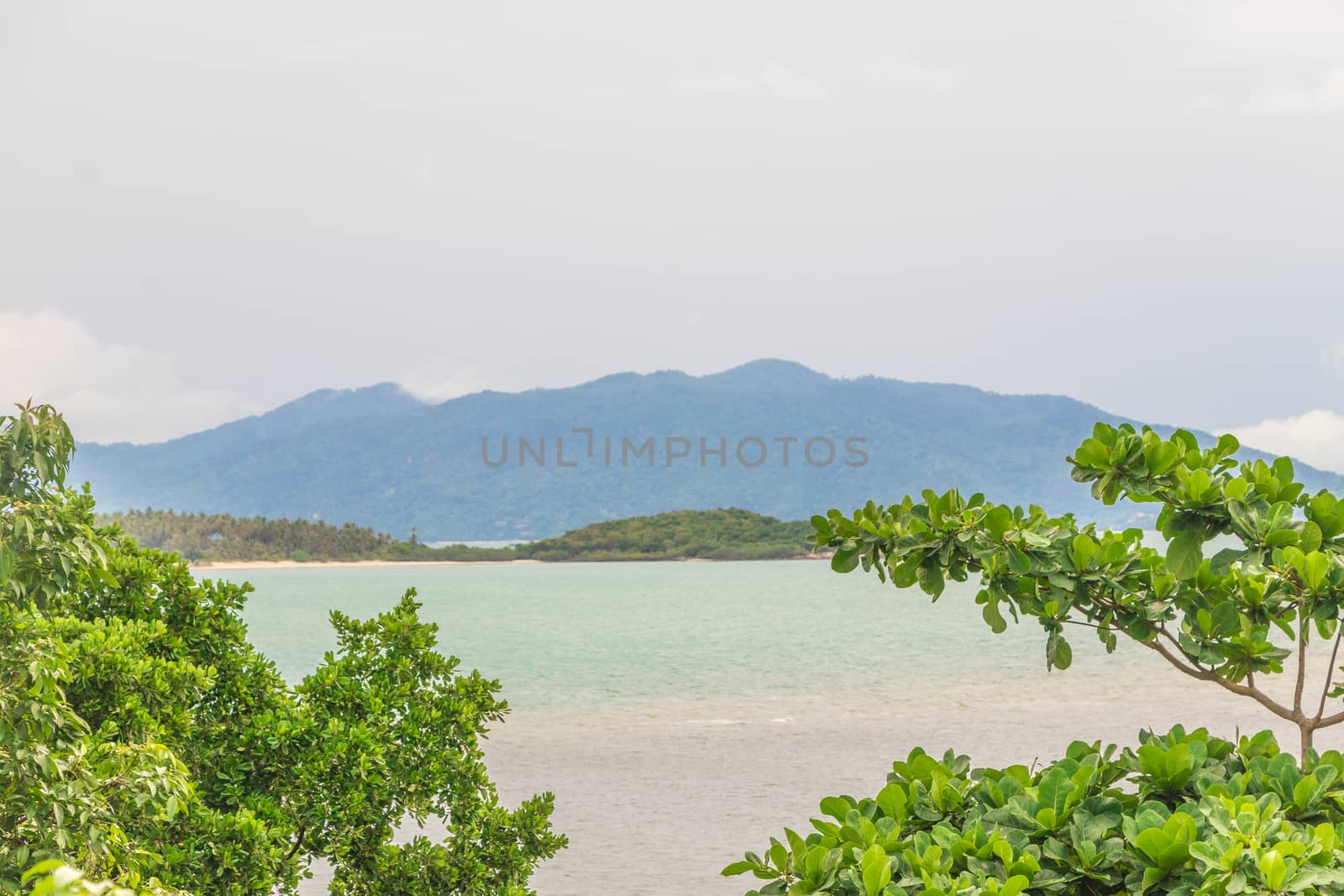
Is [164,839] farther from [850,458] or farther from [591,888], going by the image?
[850,458]

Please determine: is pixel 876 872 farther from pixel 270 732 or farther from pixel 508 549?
pixel 508 549

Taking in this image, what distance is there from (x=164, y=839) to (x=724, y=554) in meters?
97.4

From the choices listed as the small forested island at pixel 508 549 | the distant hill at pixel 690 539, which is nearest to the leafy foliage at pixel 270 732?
the small forested island at pixel 508 549

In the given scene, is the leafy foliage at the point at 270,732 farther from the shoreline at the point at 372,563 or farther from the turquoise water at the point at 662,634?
the shoreline at the point at 372,563

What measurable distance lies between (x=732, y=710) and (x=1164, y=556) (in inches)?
639

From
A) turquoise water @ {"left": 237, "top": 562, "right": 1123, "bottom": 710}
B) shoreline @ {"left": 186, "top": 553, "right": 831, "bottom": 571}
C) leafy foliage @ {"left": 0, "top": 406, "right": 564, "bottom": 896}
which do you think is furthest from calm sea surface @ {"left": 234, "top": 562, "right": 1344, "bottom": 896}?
shoreline @ {"left": 186, "top": 553, "right": 831, "bottom": 571}

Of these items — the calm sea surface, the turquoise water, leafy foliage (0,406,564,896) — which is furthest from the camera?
the turquoise water

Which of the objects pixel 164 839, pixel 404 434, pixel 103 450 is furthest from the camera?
pixel 404 434

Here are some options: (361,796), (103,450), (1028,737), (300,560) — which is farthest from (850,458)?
(361,796)

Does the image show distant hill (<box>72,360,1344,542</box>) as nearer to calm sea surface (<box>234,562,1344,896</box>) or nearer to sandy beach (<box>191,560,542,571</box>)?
sandy beach (<box>191,560,542,571</box>)

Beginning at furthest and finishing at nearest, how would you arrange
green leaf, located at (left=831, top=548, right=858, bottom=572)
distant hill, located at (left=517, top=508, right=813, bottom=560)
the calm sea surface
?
distant hill, located at (left=517, top=508, right=813, bottom=560), the calm sea surface, green leaf, located at (left=831, top=548, right=858, bottom=572)

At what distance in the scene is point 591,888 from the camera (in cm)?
862

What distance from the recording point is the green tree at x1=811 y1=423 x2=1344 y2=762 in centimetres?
293

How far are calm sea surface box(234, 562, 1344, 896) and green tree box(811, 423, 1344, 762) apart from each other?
595 cm
